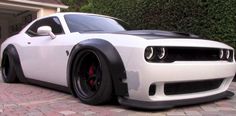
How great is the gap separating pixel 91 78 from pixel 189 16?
4128 millimetres

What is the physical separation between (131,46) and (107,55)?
32 centimetres

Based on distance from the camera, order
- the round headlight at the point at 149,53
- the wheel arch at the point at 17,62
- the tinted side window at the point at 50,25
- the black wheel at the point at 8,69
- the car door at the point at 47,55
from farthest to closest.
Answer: the black wheel at the point at 8,69, the wheel arch at the point at 17,62, the tinted side window at the point at 50,25, the car door at the point at 47,55, the round headlight at the point at 149,53

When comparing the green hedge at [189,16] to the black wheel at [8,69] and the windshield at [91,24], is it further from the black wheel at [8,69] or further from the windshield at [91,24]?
the black wheel at [8,69]

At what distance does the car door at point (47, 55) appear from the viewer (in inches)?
195

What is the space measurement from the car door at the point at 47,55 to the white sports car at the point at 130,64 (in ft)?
0.04

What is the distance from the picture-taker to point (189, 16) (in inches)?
317

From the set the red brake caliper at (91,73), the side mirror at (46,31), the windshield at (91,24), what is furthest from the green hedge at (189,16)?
the red brake caliper at (91,73)

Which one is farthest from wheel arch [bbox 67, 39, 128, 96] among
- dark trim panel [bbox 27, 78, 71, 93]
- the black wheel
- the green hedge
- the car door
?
the green hedge

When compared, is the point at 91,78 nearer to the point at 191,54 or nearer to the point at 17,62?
the point at 191,54

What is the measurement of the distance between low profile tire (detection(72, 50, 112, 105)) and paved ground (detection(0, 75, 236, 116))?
109 millimetres

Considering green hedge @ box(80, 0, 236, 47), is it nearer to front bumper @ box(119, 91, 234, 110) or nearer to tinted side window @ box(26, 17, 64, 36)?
tinted side window @ box(26, 17, 64, 36)

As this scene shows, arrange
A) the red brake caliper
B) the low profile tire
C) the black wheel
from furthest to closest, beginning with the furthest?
1. the black wheel
2. the red brake caliper
3. the low profile tire

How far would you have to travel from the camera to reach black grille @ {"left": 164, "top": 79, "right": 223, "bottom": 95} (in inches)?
158

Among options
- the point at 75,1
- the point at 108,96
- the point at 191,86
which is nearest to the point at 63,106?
the point at 108,96
